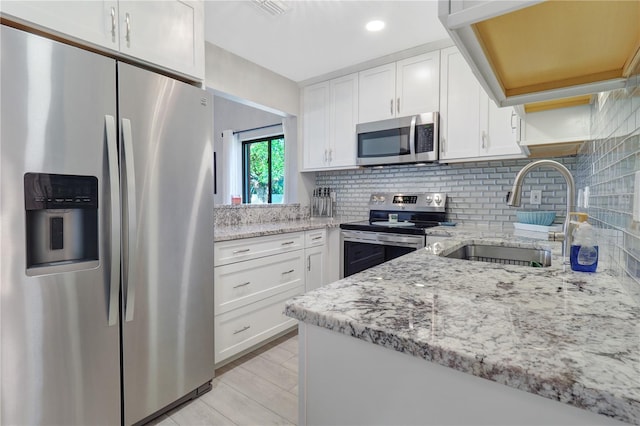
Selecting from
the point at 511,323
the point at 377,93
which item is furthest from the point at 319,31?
the point at 511,323

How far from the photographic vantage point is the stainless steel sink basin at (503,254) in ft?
5.17

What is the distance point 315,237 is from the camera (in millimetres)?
2898

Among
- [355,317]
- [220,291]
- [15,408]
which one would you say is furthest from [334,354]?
[220,291]

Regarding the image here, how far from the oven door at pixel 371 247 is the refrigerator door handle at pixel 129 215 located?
1926 millimetres

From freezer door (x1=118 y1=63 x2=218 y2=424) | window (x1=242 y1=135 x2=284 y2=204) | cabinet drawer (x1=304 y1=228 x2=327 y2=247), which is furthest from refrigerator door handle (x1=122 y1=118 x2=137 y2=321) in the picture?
window (x1=242 y1=135 x2=284 y2=204)

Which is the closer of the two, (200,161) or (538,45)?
(538,45)

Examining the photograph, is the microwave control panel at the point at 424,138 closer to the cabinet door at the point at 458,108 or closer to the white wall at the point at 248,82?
the cabinet door at the point at 458,108

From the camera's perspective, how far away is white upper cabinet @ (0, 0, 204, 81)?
1.27 m

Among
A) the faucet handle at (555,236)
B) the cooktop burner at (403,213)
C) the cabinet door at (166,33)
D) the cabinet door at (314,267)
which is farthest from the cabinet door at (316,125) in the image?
the faucet handle at (555,236)

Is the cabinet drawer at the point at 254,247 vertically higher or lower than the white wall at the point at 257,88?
lower

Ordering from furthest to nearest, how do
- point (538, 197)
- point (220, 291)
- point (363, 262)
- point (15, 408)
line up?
1. point (363, 262)
2. point (538, 197)
3. point (220, 291)
4. point (15, 408)

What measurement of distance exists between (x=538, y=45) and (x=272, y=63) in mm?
2714

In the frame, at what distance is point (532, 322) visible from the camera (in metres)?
0.61

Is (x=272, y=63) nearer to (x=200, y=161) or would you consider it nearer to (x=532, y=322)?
(x=200, y=161)
